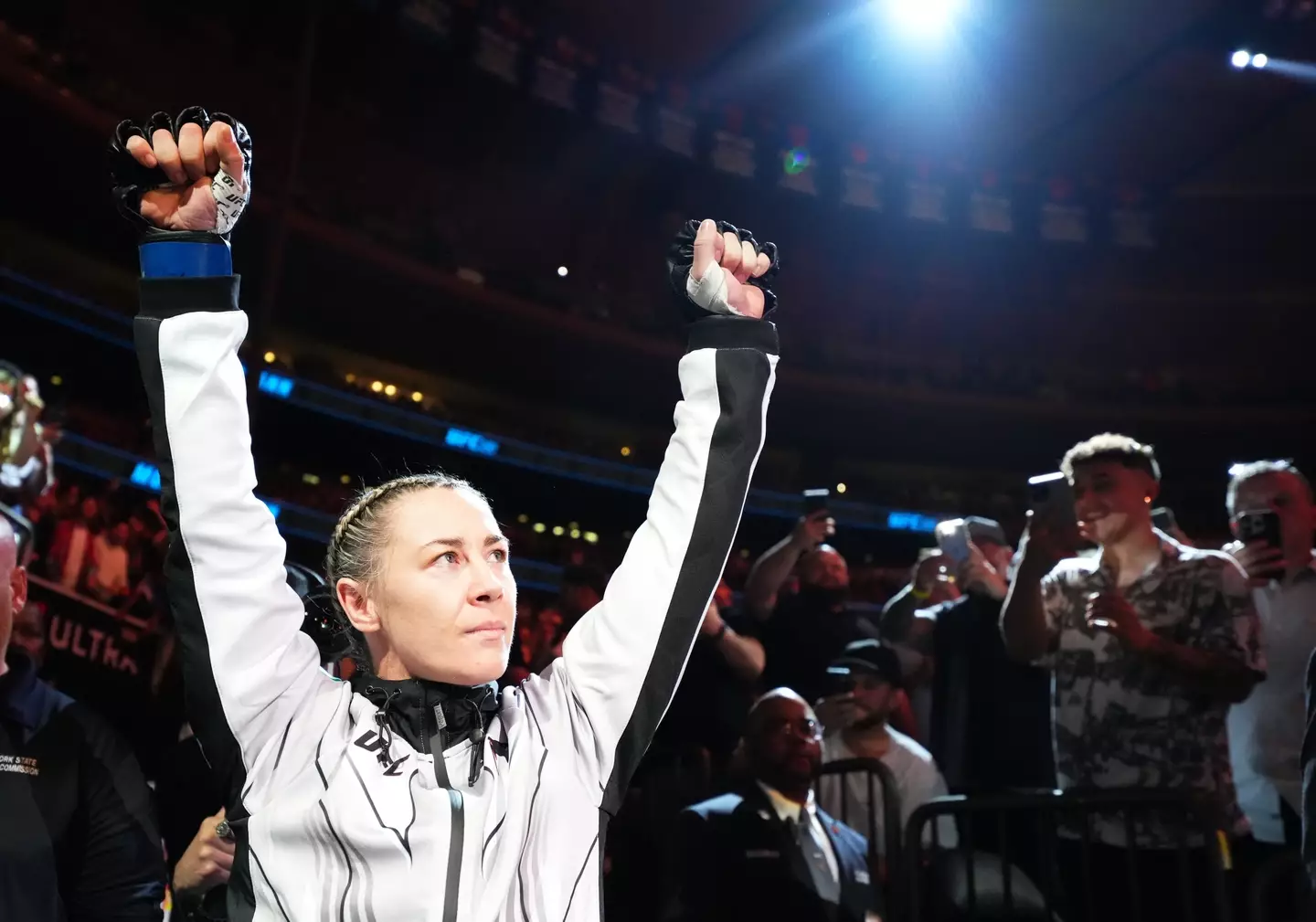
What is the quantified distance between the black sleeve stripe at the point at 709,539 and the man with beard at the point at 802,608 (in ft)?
8.14

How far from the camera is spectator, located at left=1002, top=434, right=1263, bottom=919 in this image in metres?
2.73

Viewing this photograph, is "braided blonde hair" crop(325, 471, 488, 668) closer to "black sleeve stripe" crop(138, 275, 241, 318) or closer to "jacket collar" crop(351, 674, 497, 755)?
"jacket collar" crop(351, 674, 497, 755)

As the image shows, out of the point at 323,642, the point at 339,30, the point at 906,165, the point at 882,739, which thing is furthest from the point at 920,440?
the point at 323,642

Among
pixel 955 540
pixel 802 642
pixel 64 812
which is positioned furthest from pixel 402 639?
pixel 955 540

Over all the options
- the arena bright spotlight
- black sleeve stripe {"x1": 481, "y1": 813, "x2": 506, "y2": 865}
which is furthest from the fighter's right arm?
the arena bright spotlight

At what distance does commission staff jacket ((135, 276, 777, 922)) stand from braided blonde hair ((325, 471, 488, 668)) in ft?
0.44

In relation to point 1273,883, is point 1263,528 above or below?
above

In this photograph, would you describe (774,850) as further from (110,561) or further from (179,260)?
(110,561)

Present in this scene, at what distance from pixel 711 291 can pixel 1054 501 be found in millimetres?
1935

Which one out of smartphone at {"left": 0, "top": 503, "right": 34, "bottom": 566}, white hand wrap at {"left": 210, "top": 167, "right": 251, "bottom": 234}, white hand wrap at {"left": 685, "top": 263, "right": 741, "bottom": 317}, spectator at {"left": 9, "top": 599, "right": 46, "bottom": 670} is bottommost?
spectator at {"left": 9, "top": 599, "right": 46, "bottom": 670}

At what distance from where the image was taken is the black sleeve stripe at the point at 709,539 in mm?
1303

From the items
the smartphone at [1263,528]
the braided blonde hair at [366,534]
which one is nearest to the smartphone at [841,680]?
the smartphone at [1263,528]

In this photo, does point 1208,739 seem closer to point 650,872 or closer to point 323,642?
point 650,872

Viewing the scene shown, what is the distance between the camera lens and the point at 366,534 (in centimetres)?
141
